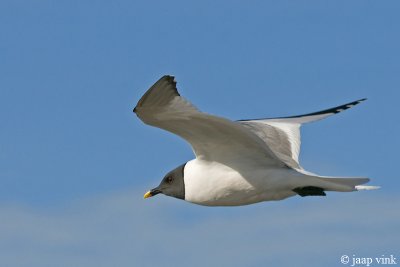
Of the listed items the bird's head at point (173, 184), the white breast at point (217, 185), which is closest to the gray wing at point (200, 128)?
the white breast at point (217, 185)

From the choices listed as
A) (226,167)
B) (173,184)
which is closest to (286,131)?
(173,184)

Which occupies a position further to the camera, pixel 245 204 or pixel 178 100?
pixel 245 204

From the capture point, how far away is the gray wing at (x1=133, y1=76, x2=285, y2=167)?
35.4ft

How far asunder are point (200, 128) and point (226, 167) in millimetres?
983

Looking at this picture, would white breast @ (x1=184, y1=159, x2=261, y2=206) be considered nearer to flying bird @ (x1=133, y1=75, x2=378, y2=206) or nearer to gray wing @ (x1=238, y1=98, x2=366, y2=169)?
flying bird @ (x1=133, y1=75, x2=378, y2=206)

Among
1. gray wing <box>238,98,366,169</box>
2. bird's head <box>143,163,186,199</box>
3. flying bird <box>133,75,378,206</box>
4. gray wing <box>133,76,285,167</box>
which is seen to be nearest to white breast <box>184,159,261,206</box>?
flying bird <box>133,75,378,206</box>

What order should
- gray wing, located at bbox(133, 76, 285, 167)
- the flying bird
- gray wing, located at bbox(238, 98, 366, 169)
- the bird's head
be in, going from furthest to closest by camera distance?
gray wing, located at bbox(238, 98, 366, 169), the bird's head, the flying bird, gray wing, located at bbox(133, 76, 285, 167)

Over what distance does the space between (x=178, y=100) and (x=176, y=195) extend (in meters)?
2.69

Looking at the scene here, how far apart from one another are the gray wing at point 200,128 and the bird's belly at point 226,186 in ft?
0.49

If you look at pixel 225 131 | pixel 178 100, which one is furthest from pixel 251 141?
pixel 178 100

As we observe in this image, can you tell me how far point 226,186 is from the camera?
1242 cm

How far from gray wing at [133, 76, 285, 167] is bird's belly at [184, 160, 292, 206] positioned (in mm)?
149

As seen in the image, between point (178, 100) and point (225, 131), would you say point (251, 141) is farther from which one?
point (178, 100)

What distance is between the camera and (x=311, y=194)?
39.9 ft
